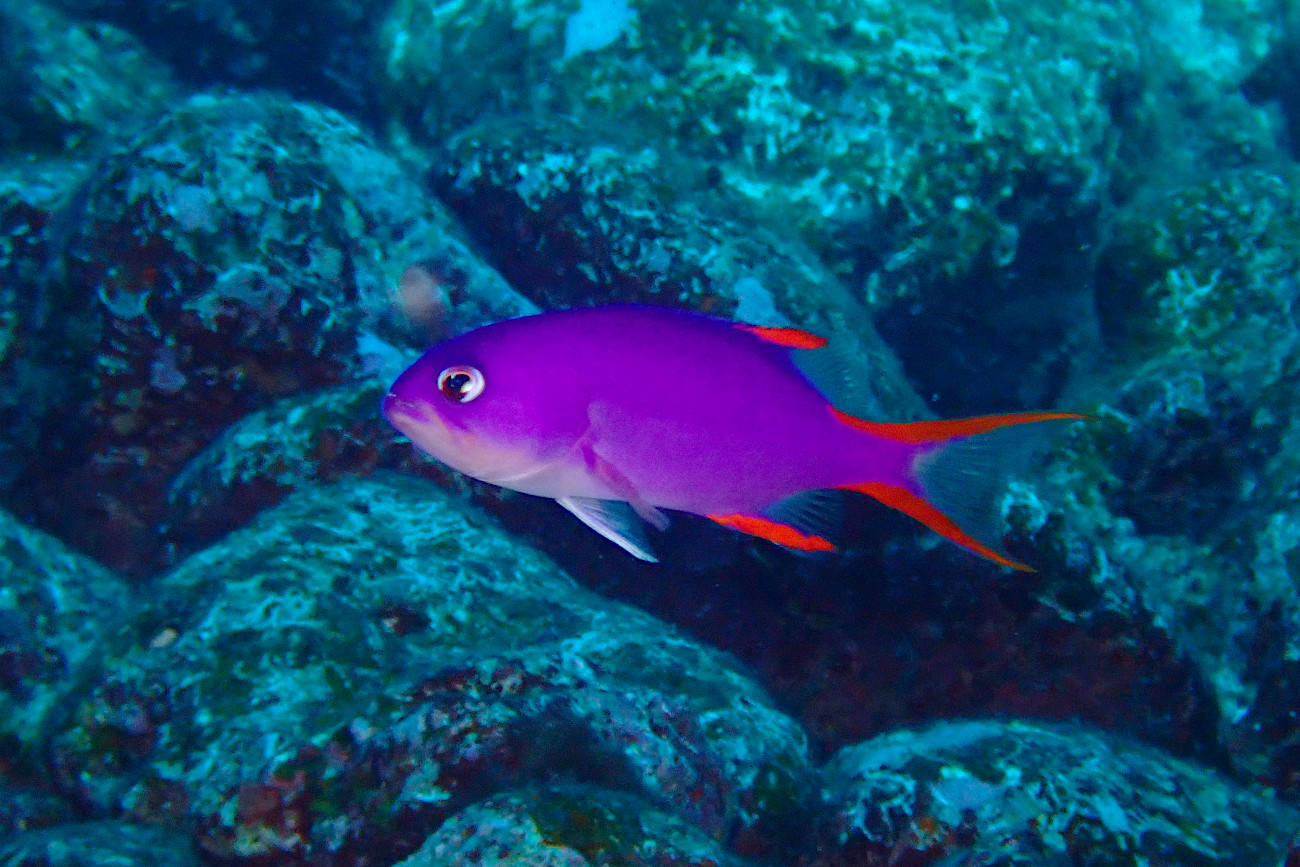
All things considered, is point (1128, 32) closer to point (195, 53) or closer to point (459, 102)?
point (459, 102)

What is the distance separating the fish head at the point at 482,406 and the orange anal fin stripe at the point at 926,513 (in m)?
0.87

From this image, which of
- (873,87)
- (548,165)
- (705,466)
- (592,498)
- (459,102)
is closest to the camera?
(705,466)

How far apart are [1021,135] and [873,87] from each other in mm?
1140

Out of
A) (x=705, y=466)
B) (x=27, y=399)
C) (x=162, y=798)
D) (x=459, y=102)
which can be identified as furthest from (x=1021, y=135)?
(x=27, y=399)

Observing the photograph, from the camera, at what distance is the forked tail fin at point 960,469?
1941mm

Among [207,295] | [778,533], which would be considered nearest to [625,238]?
[207,295]

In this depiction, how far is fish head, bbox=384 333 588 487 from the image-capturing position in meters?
1.85

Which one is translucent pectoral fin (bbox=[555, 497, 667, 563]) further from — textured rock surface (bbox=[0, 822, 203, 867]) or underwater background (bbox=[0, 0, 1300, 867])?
textured rock surface (bbox=[0, 822, 203, 867])

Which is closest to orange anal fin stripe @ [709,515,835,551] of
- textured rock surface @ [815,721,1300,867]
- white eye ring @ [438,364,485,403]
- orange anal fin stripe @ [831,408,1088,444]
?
orange anal fin stripe @ [831,408,1088,444]

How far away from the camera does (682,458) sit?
6.27 feet

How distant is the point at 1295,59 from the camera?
274 inches

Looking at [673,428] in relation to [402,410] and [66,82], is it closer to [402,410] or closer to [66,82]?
[402,410]

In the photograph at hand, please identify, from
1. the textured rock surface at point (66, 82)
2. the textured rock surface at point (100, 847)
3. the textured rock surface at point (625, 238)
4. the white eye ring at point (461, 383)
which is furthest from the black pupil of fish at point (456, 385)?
the textured rock surface at point (66, 82)

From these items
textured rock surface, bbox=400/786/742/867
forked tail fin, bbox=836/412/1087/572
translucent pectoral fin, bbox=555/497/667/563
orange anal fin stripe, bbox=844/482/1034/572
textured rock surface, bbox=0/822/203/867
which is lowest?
textured rock surface, bbox=0/822/203/867
